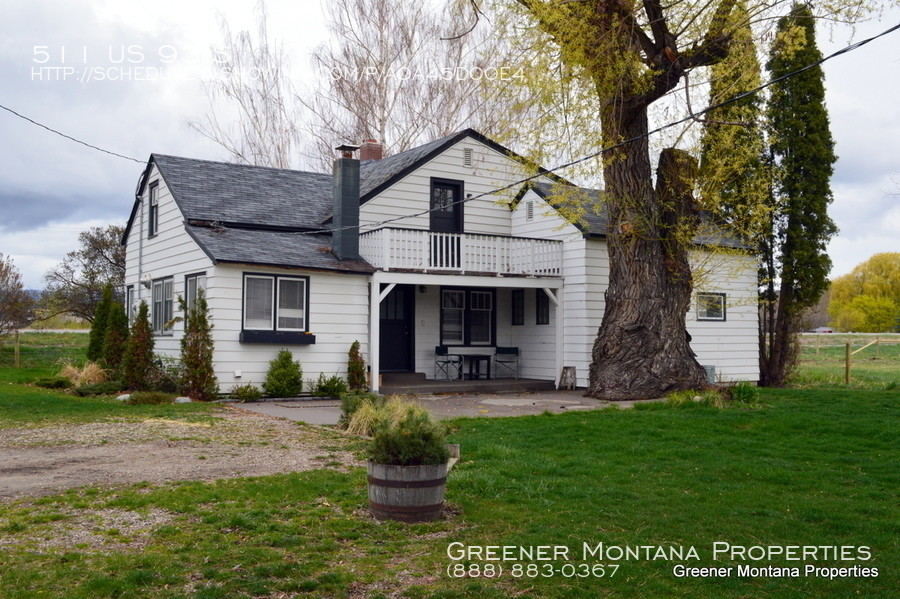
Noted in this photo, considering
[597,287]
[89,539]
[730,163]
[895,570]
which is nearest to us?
[895,570]

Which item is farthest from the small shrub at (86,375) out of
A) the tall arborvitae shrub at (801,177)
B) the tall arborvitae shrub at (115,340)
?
the tall arborvitae shrub at (801,177)

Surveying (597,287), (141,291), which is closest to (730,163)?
(597,287)

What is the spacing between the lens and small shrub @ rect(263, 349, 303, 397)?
1680 centimetres

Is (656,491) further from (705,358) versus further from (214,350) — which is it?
(705,358)

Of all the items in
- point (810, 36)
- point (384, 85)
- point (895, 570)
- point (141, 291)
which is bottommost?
point (895, 570)

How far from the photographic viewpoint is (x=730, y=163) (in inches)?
695

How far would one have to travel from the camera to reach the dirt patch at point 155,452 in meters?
8.38

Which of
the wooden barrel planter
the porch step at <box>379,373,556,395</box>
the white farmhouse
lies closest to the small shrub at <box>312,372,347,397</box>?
the white farmhouse

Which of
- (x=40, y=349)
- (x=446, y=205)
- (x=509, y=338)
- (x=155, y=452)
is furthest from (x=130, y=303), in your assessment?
(x=155, y=452)

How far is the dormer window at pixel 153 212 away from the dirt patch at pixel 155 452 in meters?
9.35

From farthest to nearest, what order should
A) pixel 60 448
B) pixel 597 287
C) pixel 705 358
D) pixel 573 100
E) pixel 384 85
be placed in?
pixel 384 85, pixel 705 358, pixel 597 287, pixel 573 100, pixel 60 448

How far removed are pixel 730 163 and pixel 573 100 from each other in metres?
4.68

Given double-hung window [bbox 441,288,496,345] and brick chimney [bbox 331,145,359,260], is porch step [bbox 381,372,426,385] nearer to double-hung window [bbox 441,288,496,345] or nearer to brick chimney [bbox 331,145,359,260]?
double-hung window [bbox 441,288,496,345]

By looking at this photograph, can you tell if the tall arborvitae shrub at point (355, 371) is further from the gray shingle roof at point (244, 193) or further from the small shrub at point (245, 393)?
the gray shingle roof at point (244, 193)
